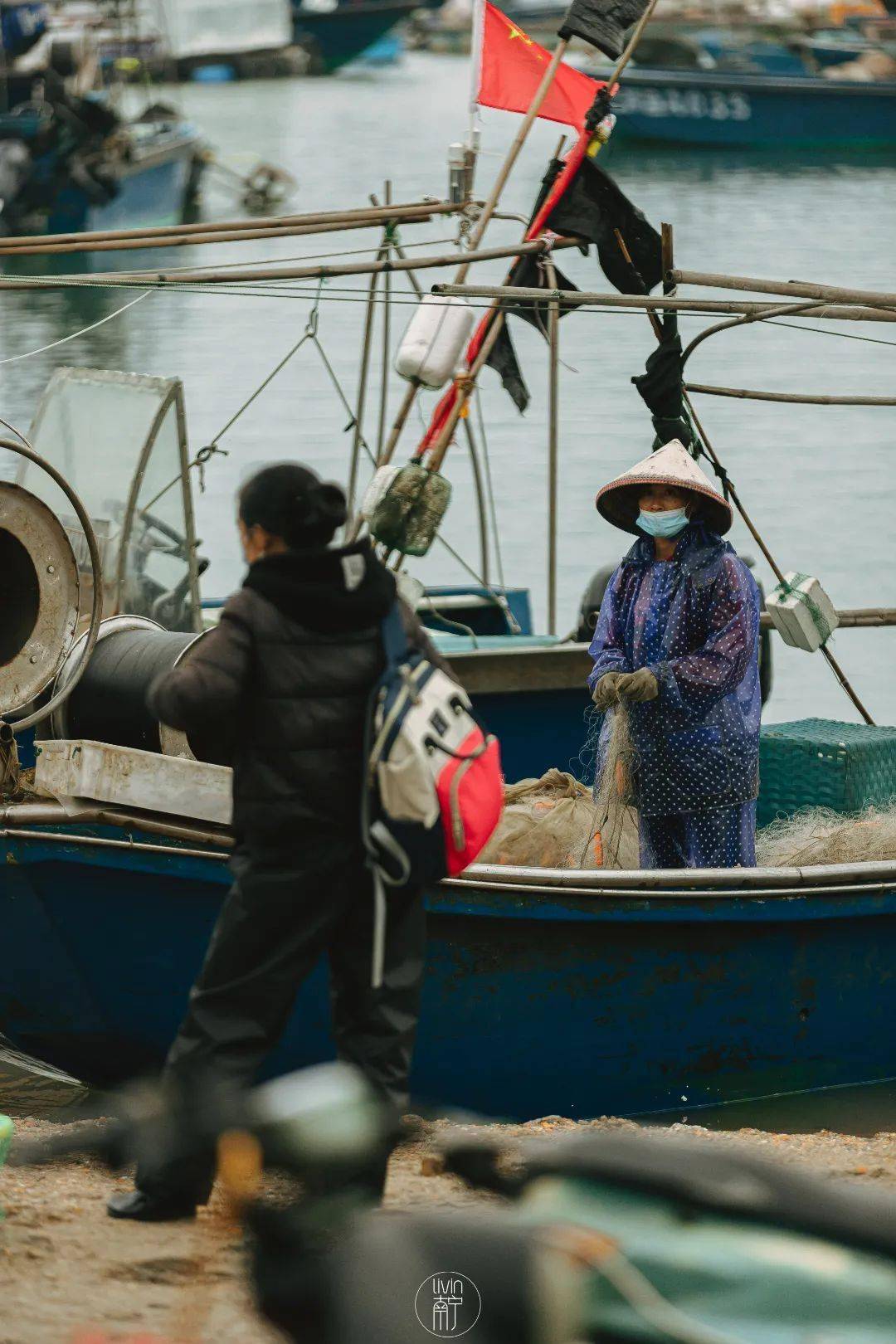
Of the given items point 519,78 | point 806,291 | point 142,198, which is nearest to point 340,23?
point 142,198

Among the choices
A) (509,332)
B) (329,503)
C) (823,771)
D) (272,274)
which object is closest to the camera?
(329,503)

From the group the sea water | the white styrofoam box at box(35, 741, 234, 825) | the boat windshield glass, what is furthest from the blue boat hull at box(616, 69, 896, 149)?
the white styrofoam box at box(35, 741, 234, 825)

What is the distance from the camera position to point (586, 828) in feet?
20.1

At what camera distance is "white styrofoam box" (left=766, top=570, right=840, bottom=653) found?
20.9 ft

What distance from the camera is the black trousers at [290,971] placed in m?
3.89

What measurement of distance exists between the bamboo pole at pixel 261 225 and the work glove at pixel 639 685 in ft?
5.74

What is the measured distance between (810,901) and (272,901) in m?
2.37

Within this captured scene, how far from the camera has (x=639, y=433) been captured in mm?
20703

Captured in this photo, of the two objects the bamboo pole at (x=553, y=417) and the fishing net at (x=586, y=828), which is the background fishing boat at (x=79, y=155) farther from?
the fishing net at (x=586, y=828)

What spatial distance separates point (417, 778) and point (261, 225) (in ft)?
9.55

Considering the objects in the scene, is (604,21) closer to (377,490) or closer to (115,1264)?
(377,490)

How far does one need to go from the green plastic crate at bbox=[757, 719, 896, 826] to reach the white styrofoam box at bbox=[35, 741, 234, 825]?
7.24 ft

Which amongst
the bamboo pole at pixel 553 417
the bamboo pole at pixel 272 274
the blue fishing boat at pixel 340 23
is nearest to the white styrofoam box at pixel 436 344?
the bamboo pole at pixel 553 417

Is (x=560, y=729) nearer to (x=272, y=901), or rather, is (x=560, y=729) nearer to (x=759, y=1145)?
(x=759, y=1145)
